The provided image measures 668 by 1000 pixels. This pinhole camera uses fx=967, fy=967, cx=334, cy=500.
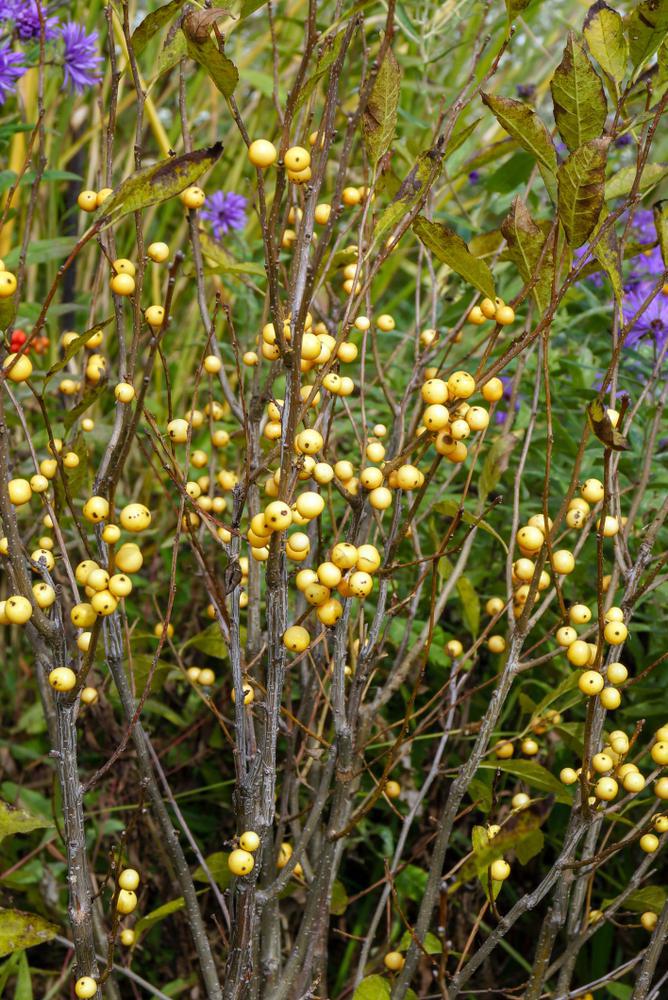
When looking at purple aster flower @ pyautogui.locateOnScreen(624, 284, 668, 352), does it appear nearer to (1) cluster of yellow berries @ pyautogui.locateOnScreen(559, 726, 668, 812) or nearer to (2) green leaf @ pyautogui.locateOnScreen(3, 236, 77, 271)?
(1) cluster of yellow berries @ pyautogui.locateOnScreen(559, 726, 668, 812)

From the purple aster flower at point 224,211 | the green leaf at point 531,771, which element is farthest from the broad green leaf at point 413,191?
the purple aster flower at point 224,211

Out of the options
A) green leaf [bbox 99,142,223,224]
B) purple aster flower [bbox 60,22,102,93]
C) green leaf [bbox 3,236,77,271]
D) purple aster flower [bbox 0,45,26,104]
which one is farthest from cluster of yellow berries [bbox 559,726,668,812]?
purple aster flower [bbox 60,22,102,93]

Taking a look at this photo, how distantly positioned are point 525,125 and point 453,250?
0.10 metres

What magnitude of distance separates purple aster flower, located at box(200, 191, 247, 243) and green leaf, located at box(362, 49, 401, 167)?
1057mm

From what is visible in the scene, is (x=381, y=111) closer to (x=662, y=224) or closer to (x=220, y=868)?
(x=662, y=224)

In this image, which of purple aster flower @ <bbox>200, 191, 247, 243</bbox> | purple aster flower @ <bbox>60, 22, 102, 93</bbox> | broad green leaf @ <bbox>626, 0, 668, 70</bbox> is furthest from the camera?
purple aster flower @ <bbox>200, 191, 247, 243</bbox>

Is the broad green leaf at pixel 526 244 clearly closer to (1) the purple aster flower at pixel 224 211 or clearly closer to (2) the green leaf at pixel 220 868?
(2) the green leaf at pixel 220 868

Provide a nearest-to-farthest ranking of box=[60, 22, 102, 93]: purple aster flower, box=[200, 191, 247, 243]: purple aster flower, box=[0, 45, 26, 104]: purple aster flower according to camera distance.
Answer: box=[0, 45, 26, 104]: purple aster flower < box=[60, 22, 102, 93]: purple aster flower < box=[200, 191, 247, 243]: purple aster flower

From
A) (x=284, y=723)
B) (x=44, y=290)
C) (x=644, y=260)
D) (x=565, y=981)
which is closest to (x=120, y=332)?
(x=284, y=723)

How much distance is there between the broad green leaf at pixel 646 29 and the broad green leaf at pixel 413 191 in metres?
0.18

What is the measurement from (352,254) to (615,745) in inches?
19.9

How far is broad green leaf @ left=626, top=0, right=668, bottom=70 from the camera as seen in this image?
67 cm

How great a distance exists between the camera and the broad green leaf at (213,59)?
567 millimetres

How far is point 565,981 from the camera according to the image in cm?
93
